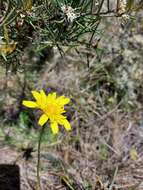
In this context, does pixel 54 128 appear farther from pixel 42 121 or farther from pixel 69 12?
pixel 69 12

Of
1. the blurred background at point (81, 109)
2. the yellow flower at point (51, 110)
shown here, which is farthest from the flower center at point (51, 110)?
the blurred background at point (81, 109)

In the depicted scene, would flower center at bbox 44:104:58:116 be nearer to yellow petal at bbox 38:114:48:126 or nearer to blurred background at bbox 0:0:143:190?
yellow petal at bbox 38:114:48:126

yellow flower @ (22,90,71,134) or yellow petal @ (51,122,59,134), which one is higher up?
yellow flower @ (22,90,71,134)

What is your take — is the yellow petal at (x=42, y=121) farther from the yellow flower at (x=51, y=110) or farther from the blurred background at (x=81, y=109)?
the blurred background at (x=81, y=109)

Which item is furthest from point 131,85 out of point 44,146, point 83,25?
point 83,25

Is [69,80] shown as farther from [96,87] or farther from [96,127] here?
[96,127]

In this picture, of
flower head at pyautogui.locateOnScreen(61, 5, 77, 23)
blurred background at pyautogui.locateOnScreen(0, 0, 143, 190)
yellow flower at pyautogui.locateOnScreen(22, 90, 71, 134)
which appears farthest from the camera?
blurred background at pyautogui.locateOnScreen(0, 0, 143, 190)

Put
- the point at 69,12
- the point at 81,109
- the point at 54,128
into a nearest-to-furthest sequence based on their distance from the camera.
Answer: the point at 69,12 < the point at 54,128 < the point at 81,109

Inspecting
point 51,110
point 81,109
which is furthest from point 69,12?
point 81,109

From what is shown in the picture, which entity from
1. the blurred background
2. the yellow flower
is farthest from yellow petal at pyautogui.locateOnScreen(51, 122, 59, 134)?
the blurred background

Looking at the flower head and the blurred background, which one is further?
the blurred background

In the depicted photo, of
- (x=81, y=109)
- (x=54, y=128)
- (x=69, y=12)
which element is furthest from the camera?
(x=81, y=109)
